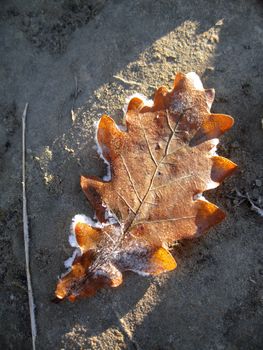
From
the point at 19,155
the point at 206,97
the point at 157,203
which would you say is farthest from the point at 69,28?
the point at 157,203

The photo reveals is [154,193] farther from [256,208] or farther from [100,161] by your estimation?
[256,208]

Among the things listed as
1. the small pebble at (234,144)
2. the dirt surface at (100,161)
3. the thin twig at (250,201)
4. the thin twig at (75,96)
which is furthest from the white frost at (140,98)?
the thin twig at (250,201)

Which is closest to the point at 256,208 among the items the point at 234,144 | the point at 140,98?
the point at 234,144

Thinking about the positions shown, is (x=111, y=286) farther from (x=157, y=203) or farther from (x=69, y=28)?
(x=69, y=28)

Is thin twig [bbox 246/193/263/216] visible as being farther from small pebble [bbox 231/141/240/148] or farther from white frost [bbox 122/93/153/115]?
white frost [bbox 122/93/153/115]

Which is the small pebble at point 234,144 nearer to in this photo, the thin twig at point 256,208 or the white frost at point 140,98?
the thin twig at point 256,208

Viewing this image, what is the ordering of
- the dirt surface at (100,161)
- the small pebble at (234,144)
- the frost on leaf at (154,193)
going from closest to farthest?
1. the frost on leaf at (154,193)
2. the dirt surface at (100,161)
3. the small pebble at (234,144)
